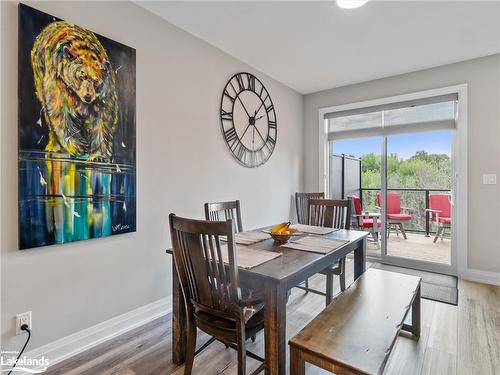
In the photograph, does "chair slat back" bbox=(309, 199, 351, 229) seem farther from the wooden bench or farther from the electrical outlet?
the electrical outlet

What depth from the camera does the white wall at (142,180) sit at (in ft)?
5.21

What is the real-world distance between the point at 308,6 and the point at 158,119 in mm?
A: 1576

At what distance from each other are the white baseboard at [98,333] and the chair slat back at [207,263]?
101 cm

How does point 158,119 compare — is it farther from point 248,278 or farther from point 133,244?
point 248,278

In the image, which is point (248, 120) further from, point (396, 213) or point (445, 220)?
point (445, 220)

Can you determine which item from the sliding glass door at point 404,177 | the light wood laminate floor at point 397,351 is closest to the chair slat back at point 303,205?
the light wood laminate floor at point 397,351

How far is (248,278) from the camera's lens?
1398 millimetres

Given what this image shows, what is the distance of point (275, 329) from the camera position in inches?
51.8

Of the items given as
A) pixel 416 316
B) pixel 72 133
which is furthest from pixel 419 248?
pixel 72 133

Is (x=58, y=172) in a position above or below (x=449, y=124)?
below

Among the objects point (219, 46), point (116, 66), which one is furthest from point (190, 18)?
point (116, 66)

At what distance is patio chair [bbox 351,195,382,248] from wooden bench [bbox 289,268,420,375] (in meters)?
2.22
